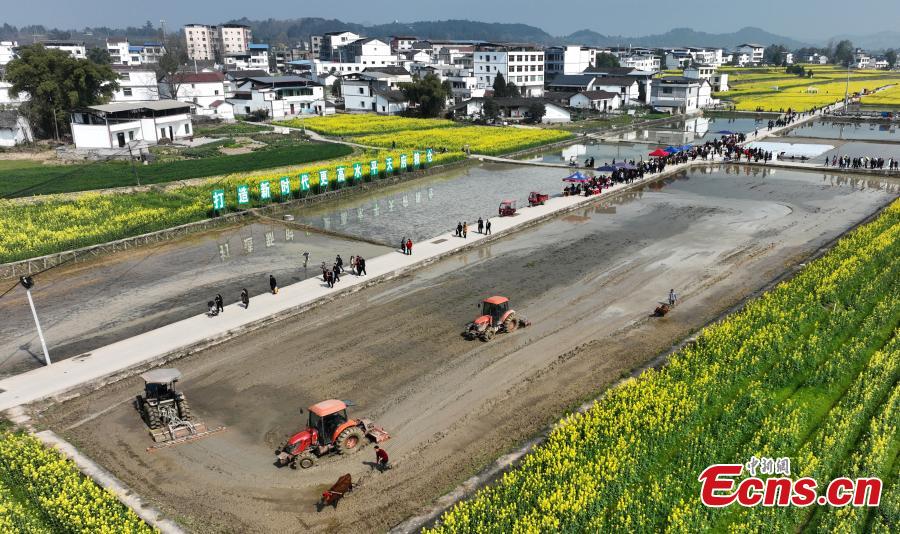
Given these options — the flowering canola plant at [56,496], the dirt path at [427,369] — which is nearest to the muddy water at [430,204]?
the dirt path at [427,369]

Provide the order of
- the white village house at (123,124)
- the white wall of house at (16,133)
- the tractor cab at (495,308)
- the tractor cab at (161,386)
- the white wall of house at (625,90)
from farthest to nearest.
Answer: the white wall of house at (625,90), the white wall of house at (16,133), the white village house at (123,124), the tractor cab at (495,308), the tractor cab at (161,386)

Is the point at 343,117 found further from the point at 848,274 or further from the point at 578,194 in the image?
the point at 848,274

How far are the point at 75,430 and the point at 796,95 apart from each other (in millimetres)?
134352

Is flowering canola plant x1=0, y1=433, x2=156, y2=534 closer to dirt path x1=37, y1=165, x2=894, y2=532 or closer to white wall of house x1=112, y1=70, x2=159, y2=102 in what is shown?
dirt path x1=37, y1=165, x2=894, y2=532

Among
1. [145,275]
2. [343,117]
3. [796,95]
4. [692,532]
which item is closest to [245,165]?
[145,275]

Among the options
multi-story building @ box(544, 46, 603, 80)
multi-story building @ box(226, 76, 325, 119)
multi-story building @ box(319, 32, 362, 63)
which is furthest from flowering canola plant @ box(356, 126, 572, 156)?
multi-story building @ box(319, 32, 362, 63)

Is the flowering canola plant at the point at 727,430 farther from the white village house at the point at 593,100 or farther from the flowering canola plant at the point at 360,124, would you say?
the white village house at the point at 593,100

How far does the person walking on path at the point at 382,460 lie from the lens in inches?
610

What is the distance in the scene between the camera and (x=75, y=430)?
17734 mm

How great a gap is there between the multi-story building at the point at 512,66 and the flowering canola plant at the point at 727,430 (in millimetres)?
101556

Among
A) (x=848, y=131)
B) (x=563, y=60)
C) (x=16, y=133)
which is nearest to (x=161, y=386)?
(x=16, y=133)

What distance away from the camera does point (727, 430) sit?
52.3 feet

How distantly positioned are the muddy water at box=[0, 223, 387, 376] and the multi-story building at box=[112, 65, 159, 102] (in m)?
77.4

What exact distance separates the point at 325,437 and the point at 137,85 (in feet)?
352
